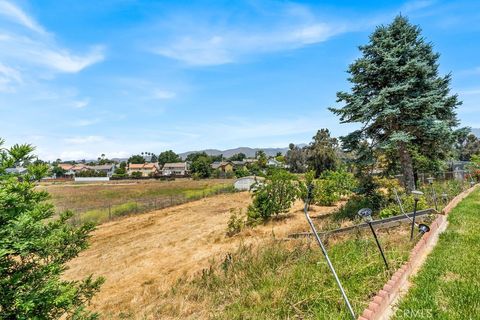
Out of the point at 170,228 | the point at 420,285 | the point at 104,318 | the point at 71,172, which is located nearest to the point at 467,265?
the point at 420,285

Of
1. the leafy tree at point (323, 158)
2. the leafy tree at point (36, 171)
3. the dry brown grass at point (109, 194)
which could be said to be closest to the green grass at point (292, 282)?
the leafy tree at point (36, 171)

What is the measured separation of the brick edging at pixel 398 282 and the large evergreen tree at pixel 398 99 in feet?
17.5

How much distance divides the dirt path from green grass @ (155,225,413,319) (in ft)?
4.81

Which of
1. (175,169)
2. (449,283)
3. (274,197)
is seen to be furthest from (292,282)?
(175,169)

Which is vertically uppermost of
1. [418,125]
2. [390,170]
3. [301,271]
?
[418,125]

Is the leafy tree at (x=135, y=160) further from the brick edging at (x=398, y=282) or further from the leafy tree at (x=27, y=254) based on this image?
the leafy tree at (x=27, y=254)

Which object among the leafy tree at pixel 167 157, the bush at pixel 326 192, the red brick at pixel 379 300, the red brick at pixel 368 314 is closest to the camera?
the red brick at pixel 368 314

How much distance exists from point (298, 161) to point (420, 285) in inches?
2661

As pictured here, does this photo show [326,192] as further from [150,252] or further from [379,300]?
[379,300]

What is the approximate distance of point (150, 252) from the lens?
10578 mm

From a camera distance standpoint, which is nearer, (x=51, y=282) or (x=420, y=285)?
(x=51, y=282)

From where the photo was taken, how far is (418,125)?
10305 millimetres

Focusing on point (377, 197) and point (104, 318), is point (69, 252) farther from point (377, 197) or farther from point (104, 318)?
point (377, 197)

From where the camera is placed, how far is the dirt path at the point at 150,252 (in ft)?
22.4
